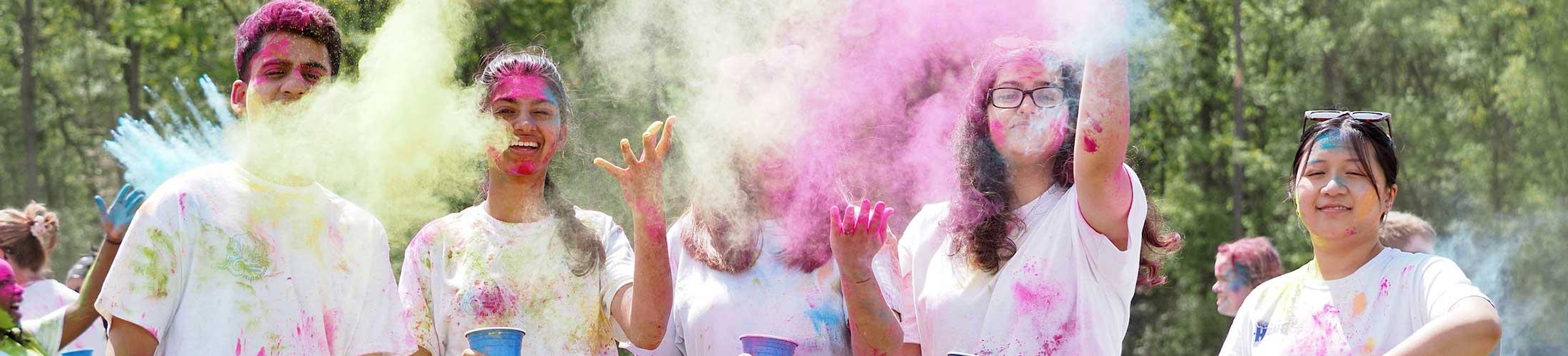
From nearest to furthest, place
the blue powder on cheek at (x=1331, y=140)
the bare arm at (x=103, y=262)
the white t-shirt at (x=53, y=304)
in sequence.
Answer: the blue powder on cheek at (x=1331, y=140) < the bare arm at (x=103, y=262) < the white t-shirt at (x=53, y=304)

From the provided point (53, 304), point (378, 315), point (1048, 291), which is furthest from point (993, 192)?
point (53, 304)

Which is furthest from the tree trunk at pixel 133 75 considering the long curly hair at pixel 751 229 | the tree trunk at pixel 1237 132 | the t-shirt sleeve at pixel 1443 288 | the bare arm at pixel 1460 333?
the bare arm at pixel 1460 333

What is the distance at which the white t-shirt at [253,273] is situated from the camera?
354 cm

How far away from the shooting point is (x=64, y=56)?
72.0 ft

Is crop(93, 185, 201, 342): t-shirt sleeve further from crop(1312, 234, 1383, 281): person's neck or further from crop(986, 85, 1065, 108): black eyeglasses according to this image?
crop(1312, 234, 1383, 281): person's neck

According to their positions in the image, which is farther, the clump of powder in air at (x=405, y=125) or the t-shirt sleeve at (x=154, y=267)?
the clump of powder in air at (x=405, y=125)

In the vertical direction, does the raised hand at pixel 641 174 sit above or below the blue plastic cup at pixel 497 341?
above

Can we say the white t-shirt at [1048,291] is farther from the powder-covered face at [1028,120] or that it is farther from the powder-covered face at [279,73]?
the powder-covered face at [279,73]

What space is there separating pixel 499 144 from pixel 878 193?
1208 millimetres

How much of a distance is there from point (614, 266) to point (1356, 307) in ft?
6.83

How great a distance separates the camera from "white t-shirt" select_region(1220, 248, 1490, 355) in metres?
3.70

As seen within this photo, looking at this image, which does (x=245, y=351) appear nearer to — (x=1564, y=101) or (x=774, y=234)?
(x=774, y=234)

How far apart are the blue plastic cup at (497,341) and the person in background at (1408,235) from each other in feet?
11.5

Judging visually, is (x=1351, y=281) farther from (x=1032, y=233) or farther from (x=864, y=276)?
(x=864, y=276)
